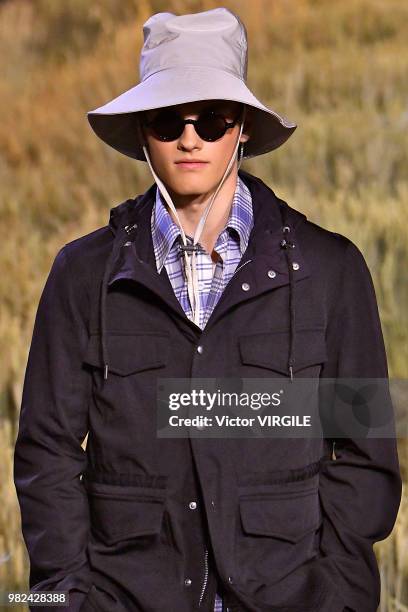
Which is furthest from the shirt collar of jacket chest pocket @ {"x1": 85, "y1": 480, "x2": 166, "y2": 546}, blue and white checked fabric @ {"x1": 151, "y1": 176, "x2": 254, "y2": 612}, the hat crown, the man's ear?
jacket chest pocket @ {"x1": 85, "y1": 480, "x2": 166, "y2": 546}

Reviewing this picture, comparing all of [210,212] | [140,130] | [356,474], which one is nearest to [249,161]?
[140,130]

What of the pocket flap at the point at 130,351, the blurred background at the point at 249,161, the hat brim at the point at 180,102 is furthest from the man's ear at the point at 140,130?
the blurred background at the point at 249,161

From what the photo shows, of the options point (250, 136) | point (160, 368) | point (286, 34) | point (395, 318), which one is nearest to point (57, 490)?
point (160, 368)

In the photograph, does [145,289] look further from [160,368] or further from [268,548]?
[268,548]

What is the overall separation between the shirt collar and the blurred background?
3.82 feet

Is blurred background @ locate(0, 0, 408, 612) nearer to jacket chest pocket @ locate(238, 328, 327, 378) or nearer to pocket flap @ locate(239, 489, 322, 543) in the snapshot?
pocket flap @ locate(239, 489, 322, 543)

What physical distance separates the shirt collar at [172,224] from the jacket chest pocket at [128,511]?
39 cm

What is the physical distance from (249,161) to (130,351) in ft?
17.0

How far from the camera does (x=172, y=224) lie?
237 centimetres

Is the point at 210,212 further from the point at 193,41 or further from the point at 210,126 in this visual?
the point at 193,41

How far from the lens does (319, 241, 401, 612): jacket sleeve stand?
235 cm

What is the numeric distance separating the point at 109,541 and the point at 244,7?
8.69 metres

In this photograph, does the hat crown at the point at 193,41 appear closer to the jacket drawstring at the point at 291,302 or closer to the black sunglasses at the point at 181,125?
the black sunglasses at the point at 181,125

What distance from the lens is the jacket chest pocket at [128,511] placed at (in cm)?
227
